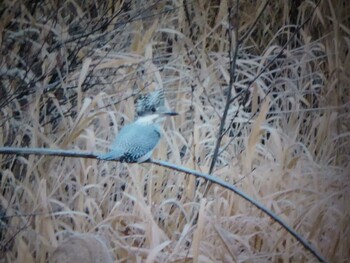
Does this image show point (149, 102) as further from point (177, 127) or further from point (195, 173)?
point (195, 173)

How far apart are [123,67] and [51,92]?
0.21 meters

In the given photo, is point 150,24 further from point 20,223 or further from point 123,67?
point 20,223

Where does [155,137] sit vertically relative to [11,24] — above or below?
below

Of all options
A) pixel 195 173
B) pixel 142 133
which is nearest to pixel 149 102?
pixel 142 133

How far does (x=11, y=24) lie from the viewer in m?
1.66

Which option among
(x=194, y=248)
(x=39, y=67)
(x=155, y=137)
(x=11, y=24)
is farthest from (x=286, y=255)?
(x=11, y=24)

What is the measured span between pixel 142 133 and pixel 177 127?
10 cm

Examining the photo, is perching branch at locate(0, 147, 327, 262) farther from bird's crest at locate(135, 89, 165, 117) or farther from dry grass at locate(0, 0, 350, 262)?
bird's crest at locate(135, 89, 165, 117)

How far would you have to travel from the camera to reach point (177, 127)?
5.33 feet

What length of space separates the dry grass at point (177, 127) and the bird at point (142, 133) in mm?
24

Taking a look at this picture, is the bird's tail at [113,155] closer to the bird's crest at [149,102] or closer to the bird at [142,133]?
the bird at [142,133]

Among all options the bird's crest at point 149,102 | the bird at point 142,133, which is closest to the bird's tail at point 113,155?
the bird at point 142,133

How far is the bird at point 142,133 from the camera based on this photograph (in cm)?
158

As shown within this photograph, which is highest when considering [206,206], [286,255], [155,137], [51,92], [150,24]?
[150,24]
